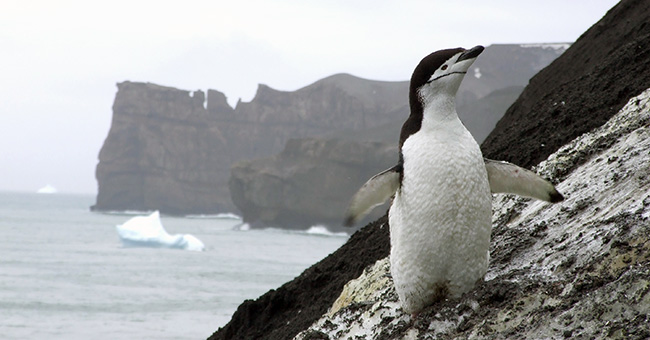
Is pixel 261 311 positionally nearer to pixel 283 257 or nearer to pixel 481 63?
pixel 283 257

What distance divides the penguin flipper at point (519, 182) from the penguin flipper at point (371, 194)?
571mm

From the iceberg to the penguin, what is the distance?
51.9 meters

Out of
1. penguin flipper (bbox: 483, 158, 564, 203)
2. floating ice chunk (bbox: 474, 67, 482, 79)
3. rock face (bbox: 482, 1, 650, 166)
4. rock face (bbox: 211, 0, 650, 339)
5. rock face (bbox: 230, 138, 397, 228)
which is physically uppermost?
floating ice chunk (bbox: 474, 67, 482, 79)

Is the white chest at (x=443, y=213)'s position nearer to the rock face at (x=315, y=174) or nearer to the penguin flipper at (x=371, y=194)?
the penguin flipper at (x=371, y=194)

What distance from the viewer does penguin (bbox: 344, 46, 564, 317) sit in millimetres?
3801

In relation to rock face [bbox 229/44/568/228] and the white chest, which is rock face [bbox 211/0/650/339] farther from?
rock face [bbox 229/44/568/228]

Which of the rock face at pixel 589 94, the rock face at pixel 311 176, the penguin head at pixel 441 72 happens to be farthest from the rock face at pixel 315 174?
the penguin head at pixel 441 72

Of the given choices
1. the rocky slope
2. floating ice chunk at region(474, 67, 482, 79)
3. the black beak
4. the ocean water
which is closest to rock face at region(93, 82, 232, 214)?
the ocean water

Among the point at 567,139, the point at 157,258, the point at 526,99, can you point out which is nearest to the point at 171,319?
the point at 526,99

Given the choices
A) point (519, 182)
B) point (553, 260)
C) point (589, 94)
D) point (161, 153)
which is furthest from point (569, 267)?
point (161, 153)

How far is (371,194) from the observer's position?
4012 mm

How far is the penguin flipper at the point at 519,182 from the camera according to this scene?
399cm

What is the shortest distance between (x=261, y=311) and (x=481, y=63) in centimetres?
12210

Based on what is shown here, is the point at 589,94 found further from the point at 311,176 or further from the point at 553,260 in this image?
the point at 311,176
